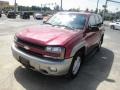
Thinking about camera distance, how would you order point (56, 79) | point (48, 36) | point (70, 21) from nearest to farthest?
point (48, 36), point (56, 79), point (70, 21)

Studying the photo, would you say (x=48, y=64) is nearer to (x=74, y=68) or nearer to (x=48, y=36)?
(x=48, y=36)

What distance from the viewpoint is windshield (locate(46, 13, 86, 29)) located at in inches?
217

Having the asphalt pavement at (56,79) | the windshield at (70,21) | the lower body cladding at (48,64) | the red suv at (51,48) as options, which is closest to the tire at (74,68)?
the red suv at (51,48)

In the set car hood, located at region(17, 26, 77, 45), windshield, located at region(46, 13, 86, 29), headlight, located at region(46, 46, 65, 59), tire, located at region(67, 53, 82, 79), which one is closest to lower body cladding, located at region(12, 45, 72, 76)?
headlight, located at region(46, 46, 65, 59)

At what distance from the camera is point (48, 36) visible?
447 cm

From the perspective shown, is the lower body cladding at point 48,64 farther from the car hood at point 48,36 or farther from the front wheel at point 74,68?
the car hood at point 48,36

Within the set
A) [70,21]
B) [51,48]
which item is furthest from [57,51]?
[70,21]

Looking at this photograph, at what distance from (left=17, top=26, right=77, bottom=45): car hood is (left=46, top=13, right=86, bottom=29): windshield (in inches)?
20.5

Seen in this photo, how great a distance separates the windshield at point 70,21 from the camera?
550 centimetres

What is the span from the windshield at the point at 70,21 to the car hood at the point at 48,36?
0.52 m

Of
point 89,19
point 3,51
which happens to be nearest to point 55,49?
point 89,19

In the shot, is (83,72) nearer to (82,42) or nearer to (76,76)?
(76,76)

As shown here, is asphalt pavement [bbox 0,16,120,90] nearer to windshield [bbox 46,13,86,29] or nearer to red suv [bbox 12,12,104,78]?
red suv [bbox 12,12,104,78]

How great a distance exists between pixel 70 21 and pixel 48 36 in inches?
56.2
